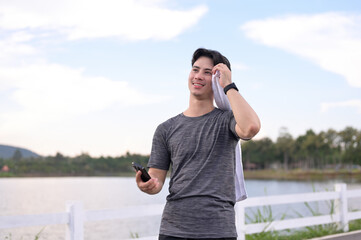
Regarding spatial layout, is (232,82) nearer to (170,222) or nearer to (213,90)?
(213,90)

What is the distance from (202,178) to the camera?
8.59 ft

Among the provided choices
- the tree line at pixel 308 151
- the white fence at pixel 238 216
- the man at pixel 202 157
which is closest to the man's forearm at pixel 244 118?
the man at pixel 202 157

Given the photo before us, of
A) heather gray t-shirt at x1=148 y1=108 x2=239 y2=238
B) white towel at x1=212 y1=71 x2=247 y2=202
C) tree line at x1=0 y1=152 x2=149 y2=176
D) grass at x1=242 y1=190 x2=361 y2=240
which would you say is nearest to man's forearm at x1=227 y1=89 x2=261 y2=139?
heather gray t-shirt at x1=148 y1=108 x2=239 y2=238

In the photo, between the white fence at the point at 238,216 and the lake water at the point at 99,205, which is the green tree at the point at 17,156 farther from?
the white fence at the point at 238,216

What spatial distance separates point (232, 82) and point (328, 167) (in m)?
96.5

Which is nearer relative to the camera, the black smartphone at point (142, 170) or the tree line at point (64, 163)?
the black smartphone at point (142, 170)

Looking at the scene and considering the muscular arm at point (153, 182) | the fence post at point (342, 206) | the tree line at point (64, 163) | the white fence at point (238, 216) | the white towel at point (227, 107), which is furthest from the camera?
the tree line at point (64, 163)

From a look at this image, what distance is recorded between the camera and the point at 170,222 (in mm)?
2629

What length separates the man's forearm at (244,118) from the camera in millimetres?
2510

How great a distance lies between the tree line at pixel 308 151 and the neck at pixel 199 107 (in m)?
77.0

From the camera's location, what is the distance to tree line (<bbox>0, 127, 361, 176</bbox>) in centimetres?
7131

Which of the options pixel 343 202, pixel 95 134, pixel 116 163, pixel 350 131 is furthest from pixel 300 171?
pixel 343 202

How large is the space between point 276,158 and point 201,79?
98.3m

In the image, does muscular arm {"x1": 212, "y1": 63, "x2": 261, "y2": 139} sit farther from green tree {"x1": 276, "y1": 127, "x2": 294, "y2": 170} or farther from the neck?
green tree {"x1": 276, "y1": 127, "x2": 294, "y2": 170}
